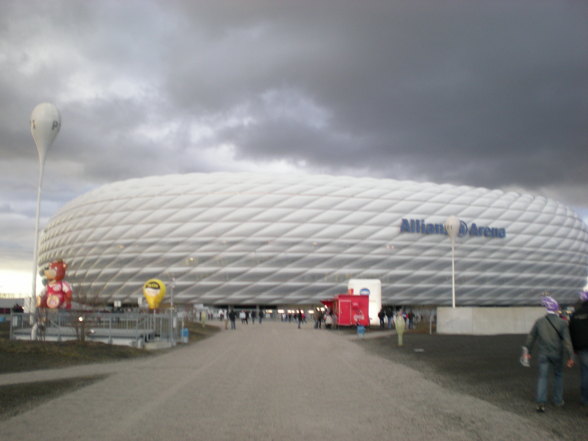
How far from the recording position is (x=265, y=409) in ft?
27.6

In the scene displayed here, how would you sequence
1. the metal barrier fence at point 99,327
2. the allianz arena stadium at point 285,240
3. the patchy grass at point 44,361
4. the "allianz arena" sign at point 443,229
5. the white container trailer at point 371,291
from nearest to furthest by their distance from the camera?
1. the patchy grass at point 44,361
2. the metal barrier fence at point 99,327
3. the white container trailer at point 371,291
4. the allianz arena stadium at point 285,240
5. the "allianz arena" sign at point 443,229

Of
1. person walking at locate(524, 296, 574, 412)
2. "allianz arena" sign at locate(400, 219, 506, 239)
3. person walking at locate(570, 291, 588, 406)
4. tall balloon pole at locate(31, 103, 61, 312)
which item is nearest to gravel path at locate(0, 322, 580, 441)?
person walking at locate(524, 296, 574, 412)

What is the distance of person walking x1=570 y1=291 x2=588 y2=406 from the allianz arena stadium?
55541 millimetres

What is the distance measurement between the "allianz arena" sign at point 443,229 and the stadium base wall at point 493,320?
1388 inches

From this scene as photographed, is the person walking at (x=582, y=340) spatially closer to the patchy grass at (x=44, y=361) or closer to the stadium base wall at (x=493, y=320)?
the patchy grass at (x=44, y=361)

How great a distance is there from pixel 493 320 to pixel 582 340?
23.7 meters

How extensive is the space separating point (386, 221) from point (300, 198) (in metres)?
9.29

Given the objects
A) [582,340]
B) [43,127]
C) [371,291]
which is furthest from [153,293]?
[582,340]

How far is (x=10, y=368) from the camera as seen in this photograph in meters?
13.8

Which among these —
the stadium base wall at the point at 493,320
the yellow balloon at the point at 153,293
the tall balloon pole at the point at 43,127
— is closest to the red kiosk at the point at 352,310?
the stadium base wall at the point at 493,320

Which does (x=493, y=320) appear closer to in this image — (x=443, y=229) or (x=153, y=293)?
(x=153, y=293)

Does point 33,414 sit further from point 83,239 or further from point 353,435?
point 83,239

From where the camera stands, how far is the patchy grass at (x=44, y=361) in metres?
9.20

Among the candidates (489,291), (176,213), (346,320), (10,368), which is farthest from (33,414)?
(489,291)
